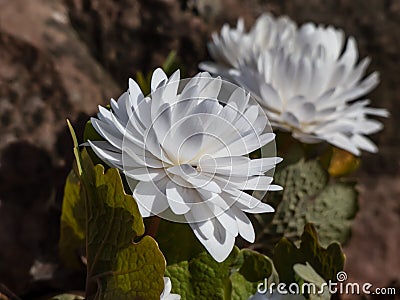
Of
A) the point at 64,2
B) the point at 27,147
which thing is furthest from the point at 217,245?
the point at 64,2

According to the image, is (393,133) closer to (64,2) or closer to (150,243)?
(64,2)

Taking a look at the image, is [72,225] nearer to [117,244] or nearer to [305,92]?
[117,244]

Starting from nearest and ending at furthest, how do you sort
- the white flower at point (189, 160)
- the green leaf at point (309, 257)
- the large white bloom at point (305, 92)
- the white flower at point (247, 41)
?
the white flower at point (189, 160), the green leaf at point (309, 257), the large white bloom at point (305, 92), the white flower at point (247, 41)

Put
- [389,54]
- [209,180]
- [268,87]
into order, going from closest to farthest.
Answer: [209,180]
[268,87]
[389,54]

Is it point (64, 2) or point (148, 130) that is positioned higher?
point (64, 2)

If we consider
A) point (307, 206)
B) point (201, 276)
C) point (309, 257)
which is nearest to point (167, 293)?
point (201, 276)

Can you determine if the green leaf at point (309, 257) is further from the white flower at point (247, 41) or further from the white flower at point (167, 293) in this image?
the white flower at point (247, 41)

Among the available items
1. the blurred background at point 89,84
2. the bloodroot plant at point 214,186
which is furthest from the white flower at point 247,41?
the blurred background at point 89,84
